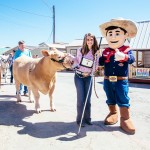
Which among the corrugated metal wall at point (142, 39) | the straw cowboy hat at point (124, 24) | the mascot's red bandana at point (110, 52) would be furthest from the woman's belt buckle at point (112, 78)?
the corrugated metal wall at point (142, 39)

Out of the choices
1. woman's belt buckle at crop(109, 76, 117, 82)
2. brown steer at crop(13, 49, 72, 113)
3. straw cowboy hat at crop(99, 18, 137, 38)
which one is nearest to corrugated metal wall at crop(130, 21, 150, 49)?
brown steer at crop(13, 49, 72, 113)

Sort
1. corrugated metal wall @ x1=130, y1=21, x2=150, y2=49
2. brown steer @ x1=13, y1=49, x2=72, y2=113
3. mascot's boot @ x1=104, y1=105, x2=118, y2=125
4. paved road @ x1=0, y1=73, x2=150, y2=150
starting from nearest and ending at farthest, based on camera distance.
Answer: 1. paved road @ x1=0, y1=73, x2=150, y2=150
2. mascot's boot @ x1=104, y1=105, x2=118, y2=125
3. brown steer @ x1=13, y1=49, x2=72, y2=113
4. corrugated metal wall @ x1=130, y1=21, x2=150, y2=49

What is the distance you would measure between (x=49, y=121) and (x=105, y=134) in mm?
1391

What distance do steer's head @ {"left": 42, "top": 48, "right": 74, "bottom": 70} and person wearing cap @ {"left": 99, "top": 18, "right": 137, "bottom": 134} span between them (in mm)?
665

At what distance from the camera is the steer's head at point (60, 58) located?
16.8 feet

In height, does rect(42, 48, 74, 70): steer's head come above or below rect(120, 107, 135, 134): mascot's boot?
above

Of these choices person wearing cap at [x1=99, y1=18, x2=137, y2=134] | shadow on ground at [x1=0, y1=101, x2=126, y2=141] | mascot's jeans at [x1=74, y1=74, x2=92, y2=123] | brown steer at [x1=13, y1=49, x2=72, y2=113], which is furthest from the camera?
brown steer at [x1=13, y1=49, x2=72, y2=113]

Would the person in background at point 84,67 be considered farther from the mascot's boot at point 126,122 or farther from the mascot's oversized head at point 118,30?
the mascot's boot at point 126,122

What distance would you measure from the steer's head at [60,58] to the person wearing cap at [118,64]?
2.18 ft

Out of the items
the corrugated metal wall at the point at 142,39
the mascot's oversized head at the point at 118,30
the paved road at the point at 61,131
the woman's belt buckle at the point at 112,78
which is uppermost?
the corrugated metal wall at the point at 142,39

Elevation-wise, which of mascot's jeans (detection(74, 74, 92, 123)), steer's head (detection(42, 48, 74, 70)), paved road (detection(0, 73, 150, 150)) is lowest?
paved road (detection(0, 73, 150, 150))

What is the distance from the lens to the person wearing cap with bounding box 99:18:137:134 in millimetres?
4703

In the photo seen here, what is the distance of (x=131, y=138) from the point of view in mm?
4242

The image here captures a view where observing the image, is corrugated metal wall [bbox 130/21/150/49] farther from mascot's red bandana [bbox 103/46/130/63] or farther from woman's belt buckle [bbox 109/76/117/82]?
woman's belt buckle [bbox 109/76/117/82]
